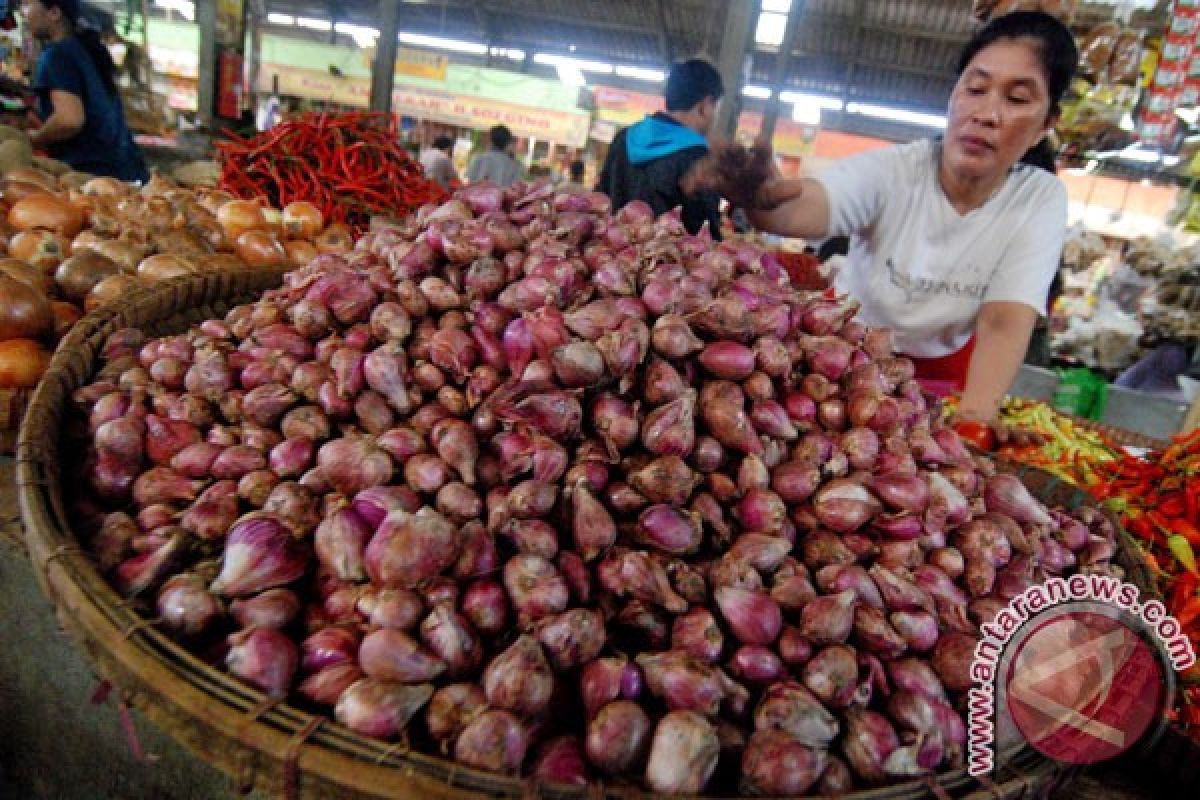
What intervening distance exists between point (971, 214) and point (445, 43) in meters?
16.7

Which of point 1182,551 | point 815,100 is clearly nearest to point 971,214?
point 1182,551

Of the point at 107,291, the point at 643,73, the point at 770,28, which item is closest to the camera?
the point at 107,291

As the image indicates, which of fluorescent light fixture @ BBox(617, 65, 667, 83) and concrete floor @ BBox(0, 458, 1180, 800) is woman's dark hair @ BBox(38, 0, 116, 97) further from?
fluorescent light fixture @ BBox(617, 65, 667, 83)

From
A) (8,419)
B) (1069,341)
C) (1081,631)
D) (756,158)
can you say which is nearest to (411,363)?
(8,419)

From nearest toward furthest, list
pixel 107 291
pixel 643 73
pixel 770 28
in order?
pixel 107 291
pixel 770 28
pixel 643 73

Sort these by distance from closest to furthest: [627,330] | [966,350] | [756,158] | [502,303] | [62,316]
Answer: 1. [627,330]
2. [502,303]
3. [62,316]
4. [756,158]
5. [966,350]

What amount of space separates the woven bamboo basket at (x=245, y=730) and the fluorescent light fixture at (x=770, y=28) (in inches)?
269

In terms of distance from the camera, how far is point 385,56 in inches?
246

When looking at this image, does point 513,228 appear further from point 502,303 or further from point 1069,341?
point 1069,341

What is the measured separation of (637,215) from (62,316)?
1425 millimetres

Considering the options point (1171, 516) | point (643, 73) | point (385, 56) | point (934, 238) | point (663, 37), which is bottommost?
point (1171, 516)

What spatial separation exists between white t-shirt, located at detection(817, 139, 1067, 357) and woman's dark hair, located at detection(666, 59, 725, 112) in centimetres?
128

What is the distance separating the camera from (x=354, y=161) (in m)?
3.09

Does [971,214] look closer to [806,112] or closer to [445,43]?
[806,112]
